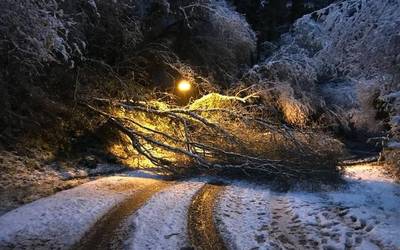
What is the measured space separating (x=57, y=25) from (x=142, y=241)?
5316mm

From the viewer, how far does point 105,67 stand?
18.7 meters

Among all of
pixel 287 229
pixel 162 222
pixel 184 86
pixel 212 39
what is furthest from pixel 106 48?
pixel 287 229

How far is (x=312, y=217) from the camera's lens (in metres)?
11.3

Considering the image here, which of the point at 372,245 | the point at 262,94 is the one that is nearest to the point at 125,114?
the point at 262,94

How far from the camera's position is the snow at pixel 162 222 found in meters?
8.93

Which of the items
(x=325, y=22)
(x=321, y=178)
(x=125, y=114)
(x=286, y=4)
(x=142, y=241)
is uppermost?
(x=286, y=4)

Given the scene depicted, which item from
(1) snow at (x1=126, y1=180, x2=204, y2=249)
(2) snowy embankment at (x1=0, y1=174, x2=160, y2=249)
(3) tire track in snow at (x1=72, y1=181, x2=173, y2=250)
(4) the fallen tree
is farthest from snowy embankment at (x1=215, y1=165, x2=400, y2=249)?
(2) snowy embankment at (x1=0, y1=174, x2=160, y2=249)

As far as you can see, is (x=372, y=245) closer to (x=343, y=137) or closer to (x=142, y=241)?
(x=142, y=241)

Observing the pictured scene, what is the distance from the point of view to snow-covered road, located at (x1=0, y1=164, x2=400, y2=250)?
914 cm

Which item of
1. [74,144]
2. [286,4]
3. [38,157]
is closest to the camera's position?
[38,157]

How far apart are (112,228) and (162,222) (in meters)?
1.10

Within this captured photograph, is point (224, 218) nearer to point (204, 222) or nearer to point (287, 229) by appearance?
point (204, 222)

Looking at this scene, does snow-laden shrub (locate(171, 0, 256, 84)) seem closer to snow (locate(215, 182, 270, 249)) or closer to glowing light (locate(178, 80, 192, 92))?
glowing light (locate(178, 80, 192, 92))

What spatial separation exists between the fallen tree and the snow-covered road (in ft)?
4.28
